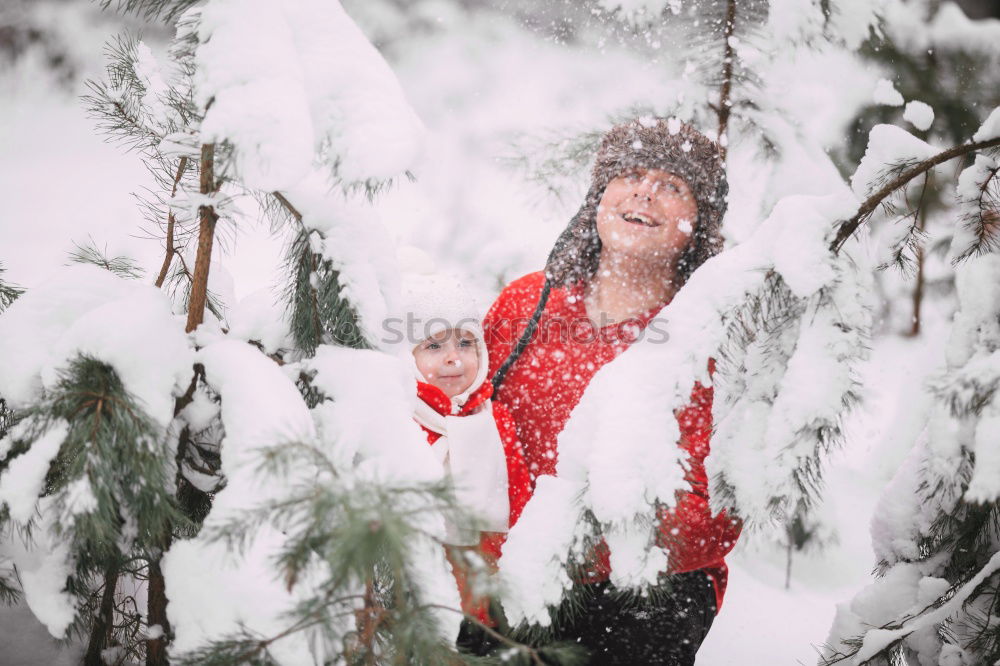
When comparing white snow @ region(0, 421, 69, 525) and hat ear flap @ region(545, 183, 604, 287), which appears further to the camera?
hat ear flap @ region(545, 183, 604, 287)

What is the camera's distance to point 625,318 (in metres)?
2.18

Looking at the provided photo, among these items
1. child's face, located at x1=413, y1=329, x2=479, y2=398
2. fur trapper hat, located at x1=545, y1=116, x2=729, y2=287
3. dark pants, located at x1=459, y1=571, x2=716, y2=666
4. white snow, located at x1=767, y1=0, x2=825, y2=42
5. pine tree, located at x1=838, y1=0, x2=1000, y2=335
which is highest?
pine tree, located at x1=838, y1=0, x2=1000, y2=335

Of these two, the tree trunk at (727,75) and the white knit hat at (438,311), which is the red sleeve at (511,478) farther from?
the tree trunk at (727,75)

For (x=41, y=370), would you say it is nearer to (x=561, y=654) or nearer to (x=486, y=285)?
(x=561, y=654)

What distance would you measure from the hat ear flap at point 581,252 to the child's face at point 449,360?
Result: 40 centimetres

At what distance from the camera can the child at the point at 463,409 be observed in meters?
2.08

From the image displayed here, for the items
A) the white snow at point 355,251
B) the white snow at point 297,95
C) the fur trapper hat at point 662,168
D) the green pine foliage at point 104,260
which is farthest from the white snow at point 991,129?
the green pine foliage at point 104,260

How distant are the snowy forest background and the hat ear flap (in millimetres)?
695

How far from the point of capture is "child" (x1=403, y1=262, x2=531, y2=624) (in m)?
2.08

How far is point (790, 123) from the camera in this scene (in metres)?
2.86

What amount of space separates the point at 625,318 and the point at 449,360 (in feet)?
2.11

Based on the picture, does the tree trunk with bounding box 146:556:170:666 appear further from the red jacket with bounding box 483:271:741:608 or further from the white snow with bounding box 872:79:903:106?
the white snow with bounding box 872:79:903:106

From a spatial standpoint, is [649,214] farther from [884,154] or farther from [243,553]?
[243,553]

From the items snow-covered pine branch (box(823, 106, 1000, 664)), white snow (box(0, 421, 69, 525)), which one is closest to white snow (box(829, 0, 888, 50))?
snow-covered pine branch (box(823, 106, 1000, 664))
